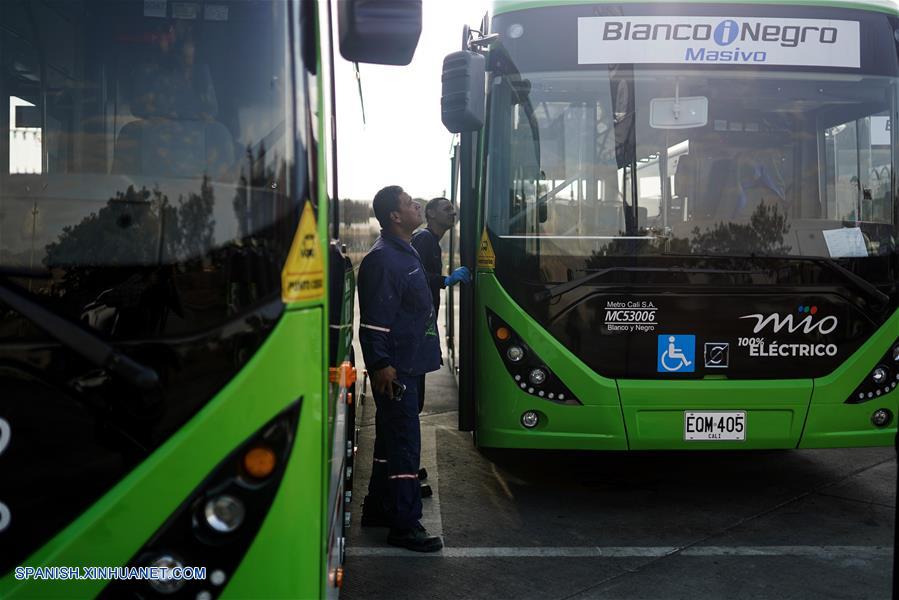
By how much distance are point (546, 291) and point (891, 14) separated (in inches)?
107

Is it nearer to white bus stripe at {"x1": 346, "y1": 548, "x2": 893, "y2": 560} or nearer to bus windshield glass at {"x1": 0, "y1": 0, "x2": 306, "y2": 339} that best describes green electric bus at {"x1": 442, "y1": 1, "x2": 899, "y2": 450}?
white bus stripe at {"x1": 346, "y1": 548, "x2": 893, "y2": 560}

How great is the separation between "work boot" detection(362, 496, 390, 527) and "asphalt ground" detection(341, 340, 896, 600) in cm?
5

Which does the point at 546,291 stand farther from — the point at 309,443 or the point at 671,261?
the point at 309,443

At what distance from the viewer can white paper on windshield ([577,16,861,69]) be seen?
5.83 metres

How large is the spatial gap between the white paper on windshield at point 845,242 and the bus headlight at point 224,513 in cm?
440

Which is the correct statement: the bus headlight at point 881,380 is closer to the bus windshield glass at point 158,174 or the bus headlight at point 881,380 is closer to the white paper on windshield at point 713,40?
the white paper on windshield at point 713,40

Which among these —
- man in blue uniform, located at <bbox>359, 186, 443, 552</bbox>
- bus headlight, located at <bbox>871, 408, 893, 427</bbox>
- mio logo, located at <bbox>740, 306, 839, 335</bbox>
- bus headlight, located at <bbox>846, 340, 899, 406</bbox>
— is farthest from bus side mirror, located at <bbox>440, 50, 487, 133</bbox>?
bus headlight, located at <bbox>871, 408, 893, 427</bbox>

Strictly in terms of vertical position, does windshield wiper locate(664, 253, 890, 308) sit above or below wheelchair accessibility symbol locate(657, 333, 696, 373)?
above

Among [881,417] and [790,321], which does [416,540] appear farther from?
[881,417]

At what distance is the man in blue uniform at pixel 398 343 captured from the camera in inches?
202

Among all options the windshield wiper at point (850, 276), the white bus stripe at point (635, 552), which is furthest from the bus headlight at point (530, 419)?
the windshield wiper at point (850, 276)

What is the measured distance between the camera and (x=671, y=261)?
5828 millimetres

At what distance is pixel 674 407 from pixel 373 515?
191 centimetres

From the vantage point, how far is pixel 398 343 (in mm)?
5281
